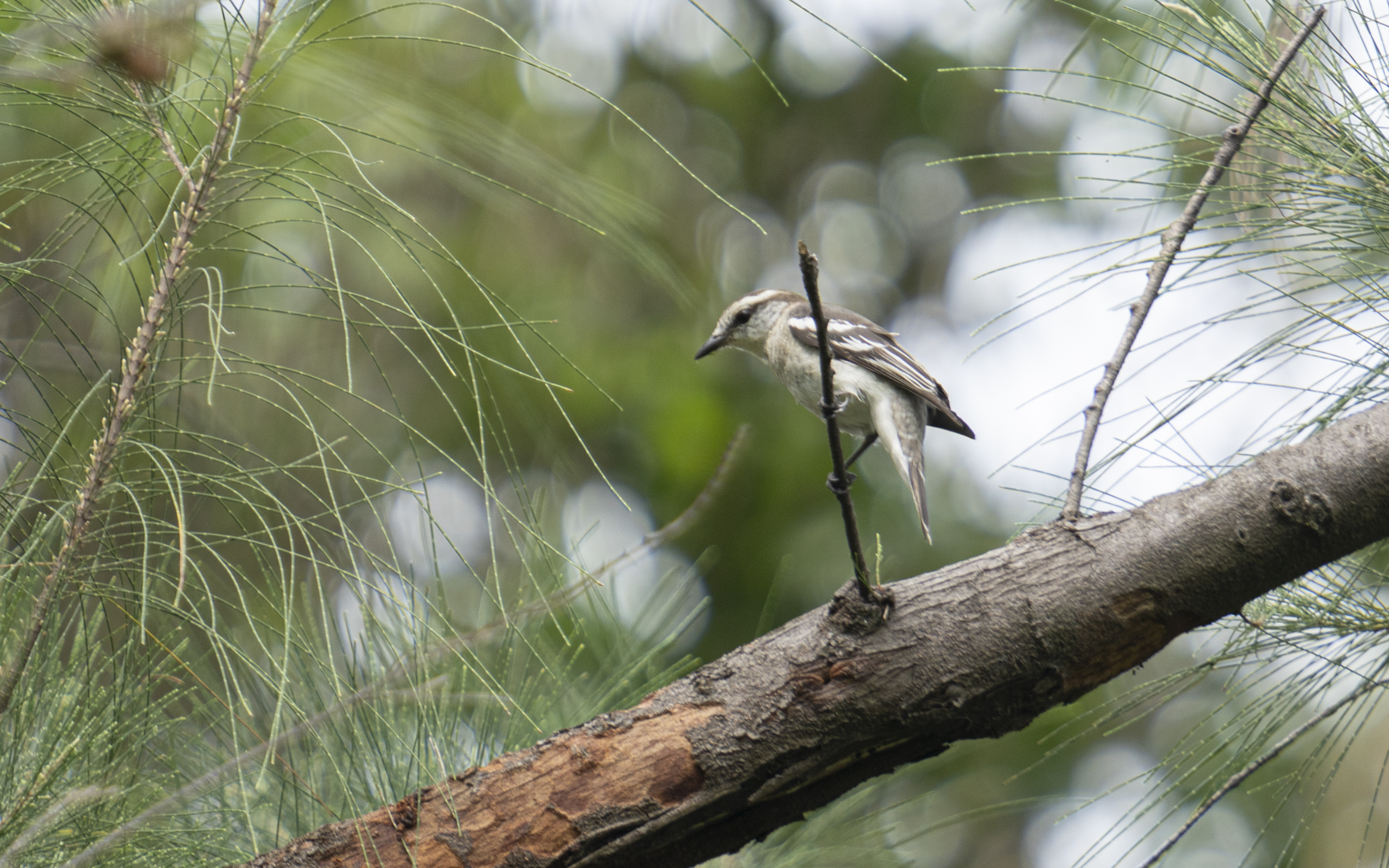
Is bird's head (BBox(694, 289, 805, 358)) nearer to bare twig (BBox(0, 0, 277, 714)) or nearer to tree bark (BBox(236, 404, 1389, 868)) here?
tree bark (BBox(236, 404, 1389, 868))

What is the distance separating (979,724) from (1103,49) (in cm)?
452

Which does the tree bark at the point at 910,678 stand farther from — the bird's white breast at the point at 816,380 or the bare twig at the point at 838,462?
the bird's white breast at the point at 816,380

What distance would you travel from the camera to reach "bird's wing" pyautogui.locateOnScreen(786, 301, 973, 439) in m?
2.96

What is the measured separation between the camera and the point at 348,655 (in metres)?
2.03

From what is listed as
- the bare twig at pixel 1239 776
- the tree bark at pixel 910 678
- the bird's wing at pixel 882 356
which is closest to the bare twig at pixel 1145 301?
the tree bark at pixel 910 678

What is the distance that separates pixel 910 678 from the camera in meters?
1.59

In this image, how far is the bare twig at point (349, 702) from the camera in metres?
1.47

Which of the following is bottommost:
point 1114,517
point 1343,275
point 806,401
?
point 1114,517

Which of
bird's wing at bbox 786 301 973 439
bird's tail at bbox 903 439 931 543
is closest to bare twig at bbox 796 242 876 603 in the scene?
bird's tail at bbox 903 439 931 543

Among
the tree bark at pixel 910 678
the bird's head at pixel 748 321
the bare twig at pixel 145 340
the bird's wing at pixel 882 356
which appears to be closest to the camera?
the bare twig at pixel 145 340

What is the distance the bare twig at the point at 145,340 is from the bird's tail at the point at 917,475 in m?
1.85

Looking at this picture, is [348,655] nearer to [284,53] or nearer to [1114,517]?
[284,53]

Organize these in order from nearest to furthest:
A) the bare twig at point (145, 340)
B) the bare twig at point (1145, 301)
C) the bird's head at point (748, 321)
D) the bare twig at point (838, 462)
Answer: the bare twig at point (145, 340) → the bare twig at point (838, 462) → the bare twig at point (1145, 301) → the bird's head at point (748, 321)

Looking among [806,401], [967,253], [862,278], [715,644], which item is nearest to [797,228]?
[862,278]
